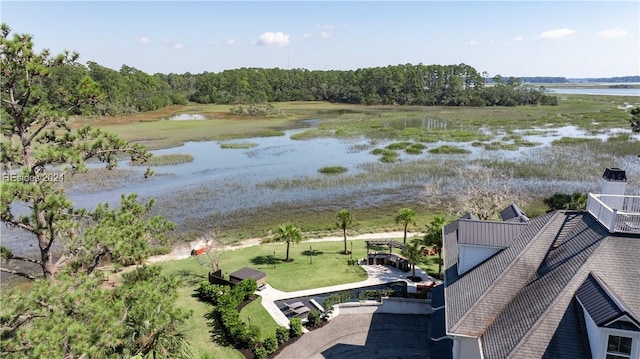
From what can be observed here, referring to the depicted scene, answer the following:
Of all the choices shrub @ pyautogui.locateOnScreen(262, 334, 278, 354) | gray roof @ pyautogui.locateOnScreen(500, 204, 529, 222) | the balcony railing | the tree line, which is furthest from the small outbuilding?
the tree line

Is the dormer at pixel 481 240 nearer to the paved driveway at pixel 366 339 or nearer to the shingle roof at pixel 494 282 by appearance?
the shingle roof at pixel 494 282

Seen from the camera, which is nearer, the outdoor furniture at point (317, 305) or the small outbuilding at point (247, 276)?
the outdoor furniture at point (317, 305)

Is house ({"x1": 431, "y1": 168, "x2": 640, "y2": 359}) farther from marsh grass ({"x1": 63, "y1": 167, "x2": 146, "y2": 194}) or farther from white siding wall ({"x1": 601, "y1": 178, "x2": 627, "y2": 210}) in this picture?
marsh grass ({"x1": 63, "y1": 167, "x2": 146, "y2": 194})

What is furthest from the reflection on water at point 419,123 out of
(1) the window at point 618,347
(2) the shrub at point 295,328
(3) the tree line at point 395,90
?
(1) the window at point 618,347

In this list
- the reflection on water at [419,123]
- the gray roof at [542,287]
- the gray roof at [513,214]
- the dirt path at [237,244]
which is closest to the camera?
the gray roof at [542,287]

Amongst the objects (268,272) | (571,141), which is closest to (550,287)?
(268,272)

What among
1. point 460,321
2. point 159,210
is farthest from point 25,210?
point 460,321
